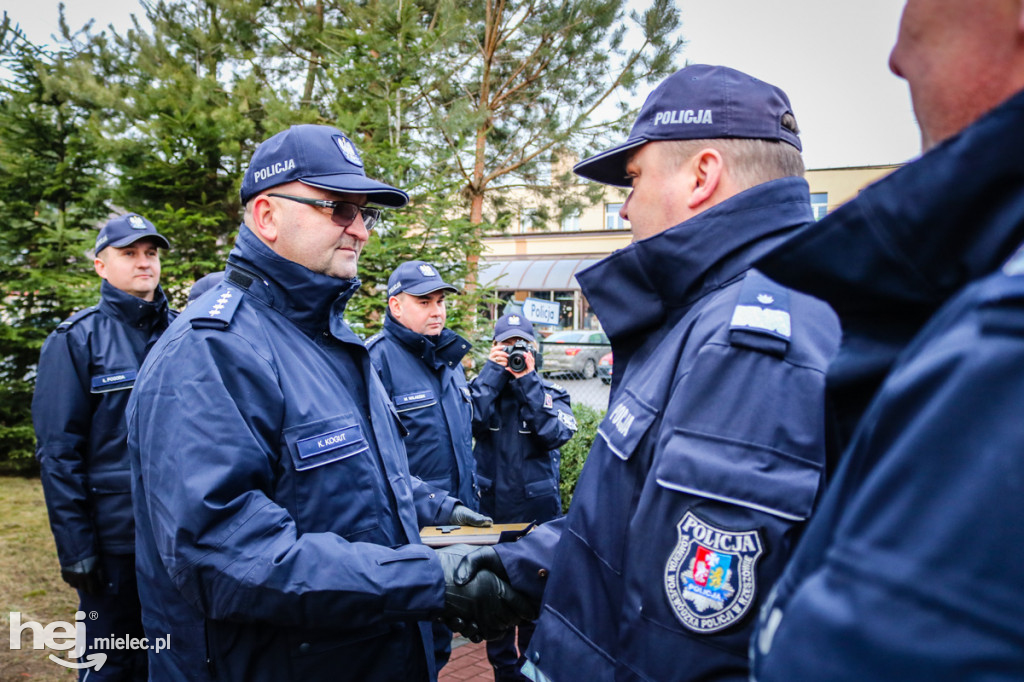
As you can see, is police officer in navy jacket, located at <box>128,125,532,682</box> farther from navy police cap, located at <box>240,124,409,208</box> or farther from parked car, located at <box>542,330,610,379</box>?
parked car, located at <box>542,330,610,379</box>

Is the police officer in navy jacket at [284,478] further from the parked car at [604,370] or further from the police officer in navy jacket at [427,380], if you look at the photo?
the parked car at [604,370]

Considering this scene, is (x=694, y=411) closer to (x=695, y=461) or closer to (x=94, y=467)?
(x=695, y=461)

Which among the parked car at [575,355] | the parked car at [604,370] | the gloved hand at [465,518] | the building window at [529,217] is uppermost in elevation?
the building window at [529,217]

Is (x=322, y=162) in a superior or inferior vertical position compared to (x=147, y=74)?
inferior

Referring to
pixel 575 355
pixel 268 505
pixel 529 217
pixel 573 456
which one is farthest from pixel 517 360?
pixel 575 355

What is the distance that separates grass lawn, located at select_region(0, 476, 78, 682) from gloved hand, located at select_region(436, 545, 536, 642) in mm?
3653

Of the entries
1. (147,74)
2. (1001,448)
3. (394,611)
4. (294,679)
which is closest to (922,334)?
(1001,448)

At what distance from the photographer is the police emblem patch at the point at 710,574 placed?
1128mm

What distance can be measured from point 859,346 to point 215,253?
8133mm

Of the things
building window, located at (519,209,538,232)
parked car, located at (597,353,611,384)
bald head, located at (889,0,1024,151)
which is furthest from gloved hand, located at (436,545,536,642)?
building window, located at (519,209,538,232)

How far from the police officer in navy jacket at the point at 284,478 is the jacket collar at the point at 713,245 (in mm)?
1022

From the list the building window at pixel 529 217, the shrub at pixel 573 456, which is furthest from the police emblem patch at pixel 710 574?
the building window at pixel 529 217

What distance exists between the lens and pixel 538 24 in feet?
31.5

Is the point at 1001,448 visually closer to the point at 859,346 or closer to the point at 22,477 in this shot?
the point at 859,346
